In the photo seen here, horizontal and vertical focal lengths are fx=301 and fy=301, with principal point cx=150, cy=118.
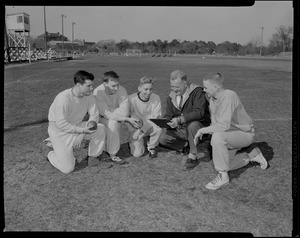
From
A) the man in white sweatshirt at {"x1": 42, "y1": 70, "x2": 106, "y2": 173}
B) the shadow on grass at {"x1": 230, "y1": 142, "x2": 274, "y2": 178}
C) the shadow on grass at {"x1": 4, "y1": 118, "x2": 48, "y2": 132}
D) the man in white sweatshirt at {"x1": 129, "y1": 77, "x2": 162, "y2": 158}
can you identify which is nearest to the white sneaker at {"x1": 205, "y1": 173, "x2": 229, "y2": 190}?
the shadow on grass at {"x1": 230, "y1": 142, "x2": 274, "y2": 178}

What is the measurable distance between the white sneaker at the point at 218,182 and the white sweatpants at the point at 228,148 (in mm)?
114

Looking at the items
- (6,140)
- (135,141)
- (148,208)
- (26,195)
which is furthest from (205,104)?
(6,140)

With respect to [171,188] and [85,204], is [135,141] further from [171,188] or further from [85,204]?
[85,204]

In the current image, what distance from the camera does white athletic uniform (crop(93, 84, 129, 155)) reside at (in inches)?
185

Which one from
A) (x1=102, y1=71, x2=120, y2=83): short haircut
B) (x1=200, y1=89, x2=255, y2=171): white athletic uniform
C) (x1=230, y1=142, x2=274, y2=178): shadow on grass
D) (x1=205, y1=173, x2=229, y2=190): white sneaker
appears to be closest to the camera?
(x1=205, y1=173, x2=229, y2=190): white sneaker

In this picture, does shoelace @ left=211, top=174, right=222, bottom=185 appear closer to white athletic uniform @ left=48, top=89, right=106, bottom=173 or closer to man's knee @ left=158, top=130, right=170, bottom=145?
man's knee @ left=158, top=130, right=170, bottom=145

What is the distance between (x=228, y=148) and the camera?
416 centimetres

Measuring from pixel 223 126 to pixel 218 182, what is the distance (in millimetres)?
712

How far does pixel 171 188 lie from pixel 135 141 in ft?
4.66

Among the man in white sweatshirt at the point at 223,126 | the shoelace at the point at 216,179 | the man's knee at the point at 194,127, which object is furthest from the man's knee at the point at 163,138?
the shoelace at the point at 216,179

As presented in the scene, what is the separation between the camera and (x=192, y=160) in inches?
178

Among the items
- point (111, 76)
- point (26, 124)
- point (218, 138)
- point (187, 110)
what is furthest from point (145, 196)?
point (26, 124)

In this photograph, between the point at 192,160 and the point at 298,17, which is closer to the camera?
the point at 298,17
